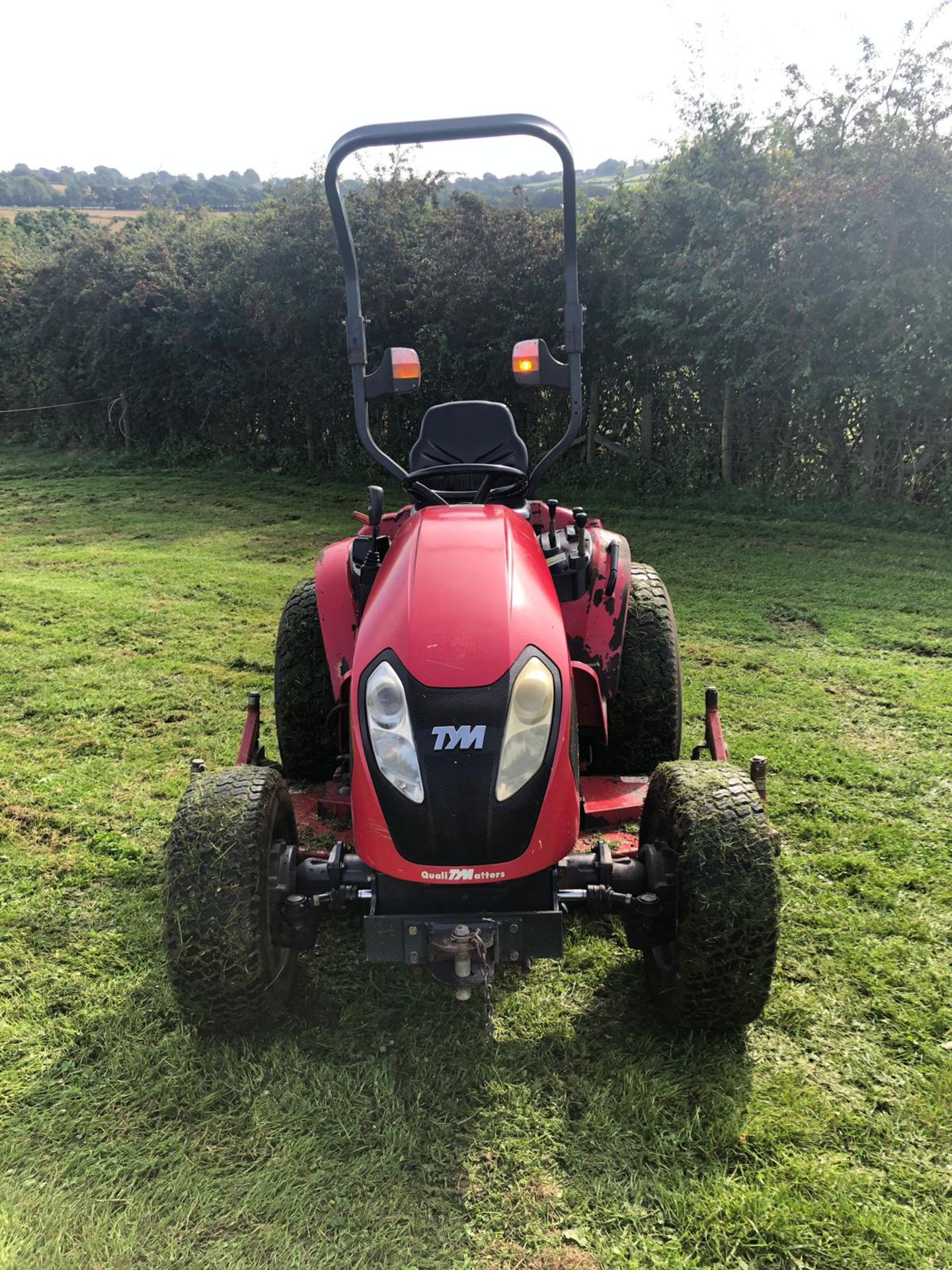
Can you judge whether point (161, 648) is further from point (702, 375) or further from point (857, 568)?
A: point (702, 375)

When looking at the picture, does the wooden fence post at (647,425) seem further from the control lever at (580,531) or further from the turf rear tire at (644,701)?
the control lever at (580,531)

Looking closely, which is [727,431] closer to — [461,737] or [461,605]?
[461,605]

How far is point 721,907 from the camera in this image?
230cm

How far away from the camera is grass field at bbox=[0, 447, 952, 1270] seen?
→ 201cm

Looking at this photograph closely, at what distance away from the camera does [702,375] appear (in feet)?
33.0

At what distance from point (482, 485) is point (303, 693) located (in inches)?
47.8

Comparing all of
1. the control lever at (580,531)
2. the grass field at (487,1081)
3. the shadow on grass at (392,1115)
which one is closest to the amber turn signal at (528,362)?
the control lever at (580,531)

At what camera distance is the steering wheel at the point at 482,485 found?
3055mm

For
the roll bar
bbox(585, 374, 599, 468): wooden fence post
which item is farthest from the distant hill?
the roll bar

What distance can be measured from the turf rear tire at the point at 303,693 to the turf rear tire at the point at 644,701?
112 centimetres

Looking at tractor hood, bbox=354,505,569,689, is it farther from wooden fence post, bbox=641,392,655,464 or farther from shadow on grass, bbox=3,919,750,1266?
wooden fence post, bbox=641,392,655,464

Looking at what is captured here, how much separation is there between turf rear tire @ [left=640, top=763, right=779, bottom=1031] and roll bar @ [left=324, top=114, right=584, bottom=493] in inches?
52.0

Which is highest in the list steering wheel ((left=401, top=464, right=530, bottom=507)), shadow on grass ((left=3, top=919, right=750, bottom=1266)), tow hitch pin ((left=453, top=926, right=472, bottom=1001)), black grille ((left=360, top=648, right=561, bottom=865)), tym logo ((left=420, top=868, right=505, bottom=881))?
steering wheel ((left=401, top=464, right=530, bottom=507))

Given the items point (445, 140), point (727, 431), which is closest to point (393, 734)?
point (445, 140)
